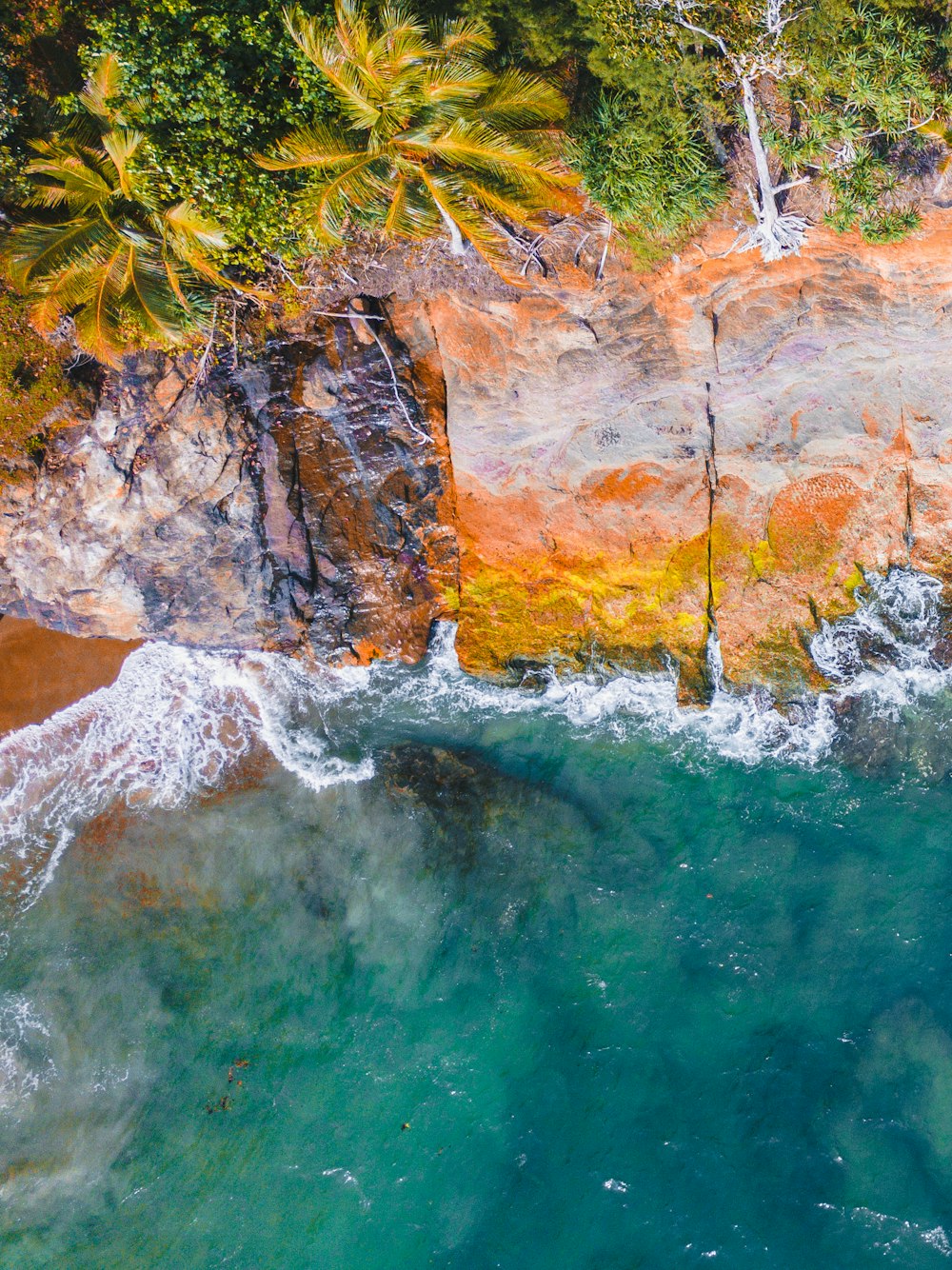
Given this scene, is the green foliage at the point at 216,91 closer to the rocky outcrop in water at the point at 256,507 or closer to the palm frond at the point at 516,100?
the palm frond at the point at 516,100

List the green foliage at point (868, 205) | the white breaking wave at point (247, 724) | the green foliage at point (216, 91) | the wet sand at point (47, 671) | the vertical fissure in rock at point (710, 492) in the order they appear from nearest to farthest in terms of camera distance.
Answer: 1. the green foliage at point (216, 91)
2. the green foliage at point (868, 205)
3. the vertical fissure in rock at point (710, 492)
4. the white breaking wave at point (247, 724)
5. the wet sand at point (47, 671)

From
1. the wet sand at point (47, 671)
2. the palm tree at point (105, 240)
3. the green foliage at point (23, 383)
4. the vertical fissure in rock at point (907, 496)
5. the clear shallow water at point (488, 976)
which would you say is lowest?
the clear shallow water at point (488, 976)

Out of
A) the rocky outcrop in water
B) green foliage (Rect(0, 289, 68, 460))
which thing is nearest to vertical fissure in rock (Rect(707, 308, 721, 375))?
the rocky outcrop in water

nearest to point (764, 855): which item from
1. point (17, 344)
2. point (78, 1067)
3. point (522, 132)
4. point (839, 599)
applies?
point (839, 599)

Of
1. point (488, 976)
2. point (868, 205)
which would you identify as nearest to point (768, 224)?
point (868, 205)

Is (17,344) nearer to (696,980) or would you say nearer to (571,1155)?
(696,980)

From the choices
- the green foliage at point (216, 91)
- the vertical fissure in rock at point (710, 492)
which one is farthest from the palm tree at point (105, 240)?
the vertical fissure in rock at point (710, 492)

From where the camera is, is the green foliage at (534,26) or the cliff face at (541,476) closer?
the green foliage at (534,26)
